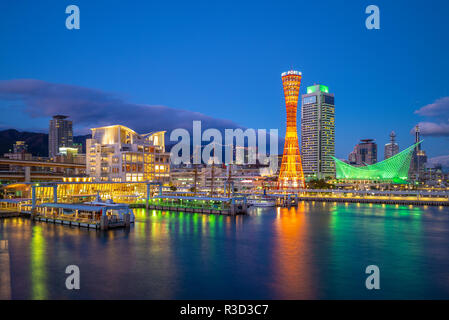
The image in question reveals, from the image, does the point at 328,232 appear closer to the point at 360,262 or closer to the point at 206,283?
the point at 360,262

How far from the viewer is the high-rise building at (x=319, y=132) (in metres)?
176

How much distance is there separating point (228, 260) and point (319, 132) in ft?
538

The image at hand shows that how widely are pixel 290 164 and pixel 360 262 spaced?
5104 centimetres

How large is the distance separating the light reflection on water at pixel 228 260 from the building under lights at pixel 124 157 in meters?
38.3

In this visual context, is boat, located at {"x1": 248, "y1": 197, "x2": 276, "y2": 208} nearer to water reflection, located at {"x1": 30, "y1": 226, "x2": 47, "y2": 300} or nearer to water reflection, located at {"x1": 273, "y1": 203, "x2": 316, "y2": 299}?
water reflection, located at {"x1": 273, "y1": 203, "x2": 316, "y2": 299}

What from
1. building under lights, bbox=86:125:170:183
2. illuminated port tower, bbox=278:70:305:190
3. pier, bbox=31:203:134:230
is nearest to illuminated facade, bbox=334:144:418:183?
illuminated port tower, bbox=278:70:305:190

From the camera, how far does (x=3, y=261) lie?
17.3m

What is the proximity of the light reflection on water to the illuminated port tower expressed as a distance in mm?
34896

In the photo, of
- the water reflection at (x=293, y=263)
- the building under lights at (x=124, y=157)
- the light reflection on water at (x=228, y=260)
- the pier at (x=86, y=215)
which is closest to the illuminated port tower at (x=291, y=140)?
the building under lights at (x=124, y=157)

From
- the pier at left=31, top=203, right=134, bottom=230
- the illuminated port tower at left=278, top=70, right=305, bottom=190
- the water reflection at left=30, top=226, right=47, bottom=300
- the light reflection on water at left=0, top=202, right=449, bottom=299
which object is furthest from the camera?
the illuminated port tower at left=278, top=70, right=305, bottom=190

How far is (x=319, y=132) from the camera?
177500mm

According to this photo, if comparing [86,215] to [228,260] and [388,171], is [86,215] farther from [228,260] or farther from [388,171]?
[388,171]

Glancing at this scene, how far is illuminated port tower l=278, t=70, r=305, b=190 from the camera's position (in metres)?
66.9
